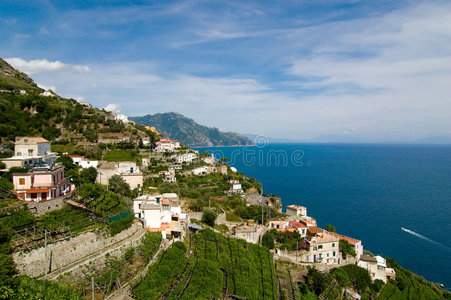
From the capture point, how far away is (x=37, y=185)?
679 inches

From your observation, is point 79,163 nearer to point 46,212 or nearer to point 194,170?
point 46,212

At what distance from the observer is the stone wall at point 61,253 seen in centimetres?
1098

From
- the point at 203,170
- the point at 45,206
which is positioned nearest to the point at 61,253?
the point at 45,206

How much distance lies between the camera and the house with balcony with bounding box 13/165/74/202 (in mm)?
16516

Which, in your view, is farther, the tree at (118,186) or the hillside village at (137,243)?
the tree at (118,186)

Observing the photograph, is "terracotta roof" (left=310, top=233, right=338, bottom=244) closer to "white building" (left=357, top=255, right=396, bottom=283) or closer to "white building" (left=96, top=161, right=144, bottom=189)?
"white building" (left=357, top=255, right=396, bottom=283)

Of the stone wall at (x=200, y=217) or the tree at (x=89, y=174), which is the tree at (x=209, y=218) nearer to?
the stone wall at (x=200, y=217)

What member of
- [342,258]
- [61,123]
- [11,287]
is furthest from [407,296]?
[61,123]

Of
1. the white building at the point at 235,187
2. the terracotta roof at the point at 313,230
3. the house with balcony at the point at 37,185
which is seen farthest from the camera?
the white building at the point at 235,187

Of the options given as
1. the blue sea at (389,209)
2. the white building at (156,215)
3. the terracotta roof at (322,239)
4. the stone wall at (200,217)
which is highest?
the white building at (156,215)

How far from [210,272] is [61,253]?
8401 mm

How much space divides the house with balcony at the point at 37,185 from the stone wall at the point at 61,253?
532 cm

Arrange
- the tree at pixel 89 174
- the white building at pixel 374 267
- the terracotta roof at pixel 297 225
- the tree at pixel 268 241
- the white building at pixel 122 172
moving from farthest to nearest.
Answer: the white building at pixel 122 172 < the terracotta roof at pixel 297 225 < the tree at pixel 89 174 < the white building at pixel 374 267 < the tree at pixel 268 241

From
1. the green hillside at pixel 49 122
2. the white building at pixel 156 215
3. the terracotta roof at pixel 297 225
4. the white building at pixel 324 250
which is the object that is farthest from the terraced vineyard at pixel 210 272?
the green hillside at pixel 49 122
